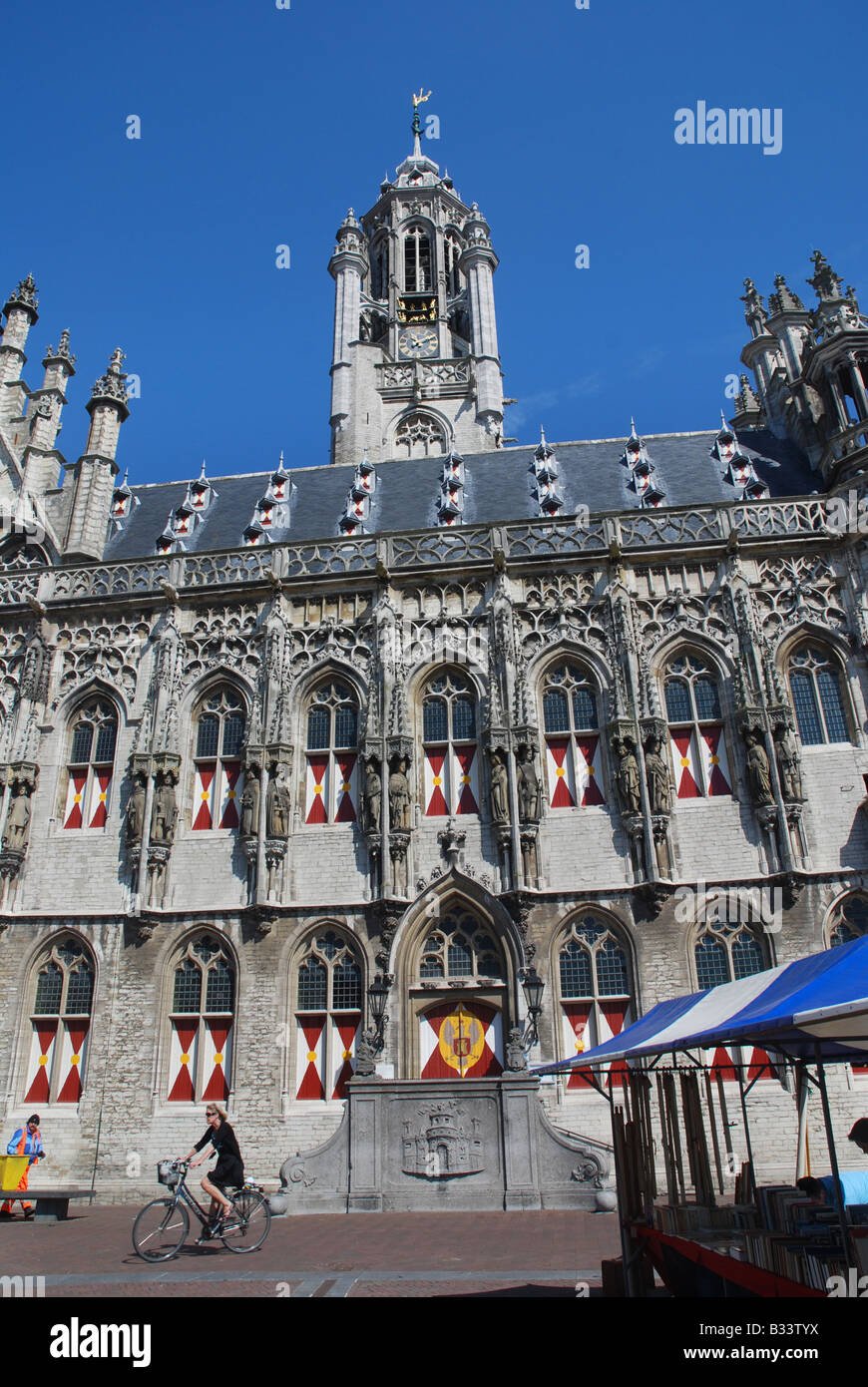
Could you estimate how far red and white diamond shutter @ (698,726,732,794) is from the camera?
1655cm

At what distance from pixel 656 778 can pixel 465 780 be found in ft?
11.6

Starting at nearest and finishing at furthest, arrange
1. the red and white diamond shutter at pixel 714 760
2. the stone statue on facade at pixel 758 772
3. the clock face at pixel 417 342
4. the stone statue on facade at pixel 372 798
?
the stone statue on facade at pixel 758 772, the stone statue on facade at pixel 372 798, the red and white diamond shutter at pixel 714 760, the clock face at pixel 417 342

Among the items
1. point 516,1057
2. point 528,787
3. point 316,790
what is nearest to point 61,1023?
point 316,790

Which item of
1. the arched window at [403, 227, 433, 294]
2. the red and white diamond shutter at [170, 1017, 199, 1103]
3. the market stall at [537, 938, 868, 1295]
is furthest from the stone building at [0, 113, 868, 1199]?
the arched window at [403, 227, 433, 294]

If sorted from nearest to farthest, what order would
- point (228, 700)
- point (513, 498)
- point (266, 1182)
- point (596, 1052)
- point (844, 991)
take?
point (844, 991)
point (596, 1052)
point (266, 1182)
point (228, 700)
point (513, 498)

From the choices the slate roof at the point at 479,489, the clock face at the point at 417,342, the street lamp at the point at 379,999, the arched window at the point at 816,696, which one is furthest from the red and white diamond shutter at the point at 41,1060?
the clock face at the point at 417,342

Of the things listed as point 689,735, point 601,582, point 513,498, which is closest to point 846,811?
point 689,735

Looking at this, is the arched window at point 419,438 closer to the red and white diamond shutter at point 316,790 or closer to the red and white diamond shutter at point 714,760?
the red and white diamond shutter at point 316,790

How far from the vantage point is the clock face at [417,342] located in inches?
1324

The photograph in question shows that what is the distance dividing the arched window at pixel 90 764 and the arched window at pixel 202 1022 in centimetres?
342

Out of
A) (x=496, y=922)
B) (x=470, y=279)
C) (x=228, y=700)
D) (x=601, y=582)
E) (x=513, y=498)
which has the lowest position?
(x=496, y=922)
